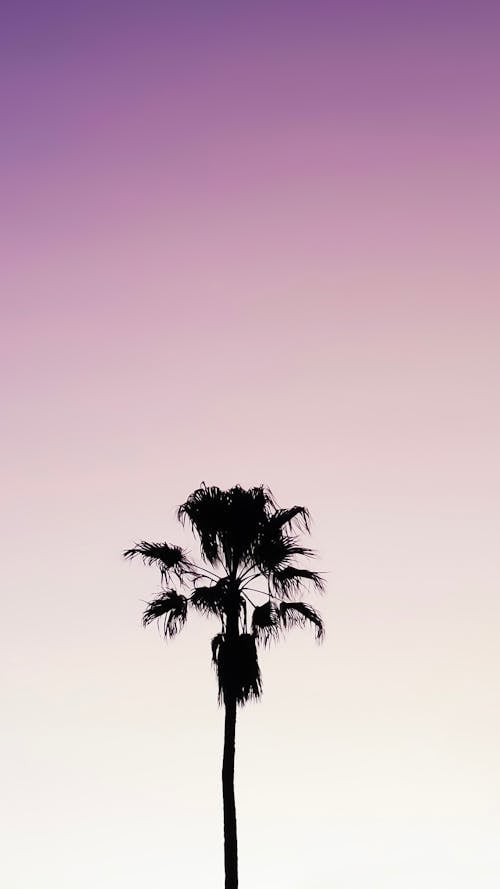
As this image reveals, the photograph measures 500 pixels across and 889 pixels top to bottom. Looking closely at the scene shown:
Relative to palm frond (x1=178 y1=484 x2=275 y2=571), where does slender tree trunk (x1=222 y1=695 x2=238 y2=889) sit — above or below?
below

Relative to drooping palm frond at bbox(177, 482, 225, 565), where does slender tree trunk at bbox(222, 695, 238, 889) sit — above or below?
below

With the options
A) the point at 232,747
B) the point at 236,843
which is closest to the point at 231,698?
the point at 232,747

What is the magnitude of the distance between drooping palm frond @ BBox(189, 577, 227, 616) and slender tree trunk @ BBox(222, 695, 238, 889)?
2389 millimetres

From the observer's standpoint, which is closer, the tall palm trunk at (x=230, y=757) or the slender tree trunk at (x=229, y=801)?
the slender tree trunk at (x=229, y=801)

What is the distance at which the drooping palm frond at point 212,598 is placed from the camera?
1497 inches

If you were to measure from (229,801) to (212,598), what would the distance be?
518 cm

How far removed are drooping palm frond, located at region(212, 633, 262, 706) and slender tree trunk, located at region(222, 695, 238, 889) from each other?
229 millimetres

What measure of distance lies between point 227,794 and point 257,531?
6765 millimetres

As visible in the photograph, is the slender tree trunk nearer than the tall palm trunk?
Yes

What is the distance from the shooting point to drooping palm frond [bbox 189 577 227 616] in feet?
125

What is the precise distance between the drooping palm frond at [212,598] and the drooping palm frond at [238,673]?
1073 millimetres

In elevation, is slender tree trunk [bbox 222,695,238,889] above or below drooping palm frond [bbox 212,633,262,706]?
below

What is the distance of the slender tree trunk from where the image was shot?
35.2 metres

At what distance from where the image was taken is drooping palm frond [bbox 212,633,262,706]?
37.1m
